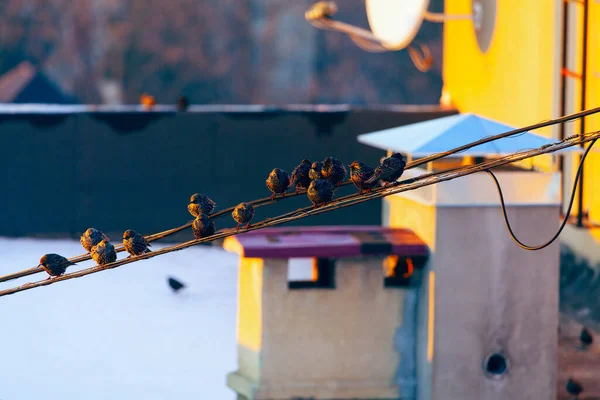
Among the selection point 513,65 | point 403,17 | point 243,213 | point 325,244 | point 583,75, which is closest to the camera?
point 243,213

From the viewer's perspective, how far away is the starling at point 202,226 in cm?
472

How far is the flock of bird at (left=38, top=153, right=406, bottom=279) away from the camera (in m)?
4.61

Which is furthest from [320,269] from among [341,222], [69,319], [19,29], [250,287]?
[19,29]

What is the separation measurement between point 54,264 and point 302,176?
1242mm

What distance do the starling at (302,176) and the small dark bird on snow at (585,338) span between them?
547 cm

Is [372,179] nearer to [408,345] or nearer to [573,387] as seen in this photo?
[408,345]

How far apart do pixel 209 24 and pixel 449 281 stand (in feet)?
158

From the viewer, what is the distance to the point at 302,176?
15.8 ft

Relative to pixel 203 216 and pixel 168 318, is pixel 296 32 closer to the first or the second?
pixel 168 318

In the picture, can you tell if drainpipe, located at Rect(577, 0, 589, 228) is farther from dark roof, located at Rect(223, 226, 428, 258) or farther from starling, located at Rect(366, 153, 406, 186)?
starling, located at Rect(366, 153, 406, 186)

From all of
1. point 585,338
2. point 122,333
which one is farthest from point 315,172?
point 122,333

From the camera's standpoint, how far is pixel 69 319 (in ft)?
35.6

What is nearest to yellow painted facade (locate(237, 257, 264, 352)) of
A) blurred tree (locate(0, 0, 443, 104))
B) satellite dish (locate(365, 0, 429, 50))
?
satellite dish (locate(365, 0, 429, 50))

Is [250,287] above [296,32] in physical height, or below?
below
